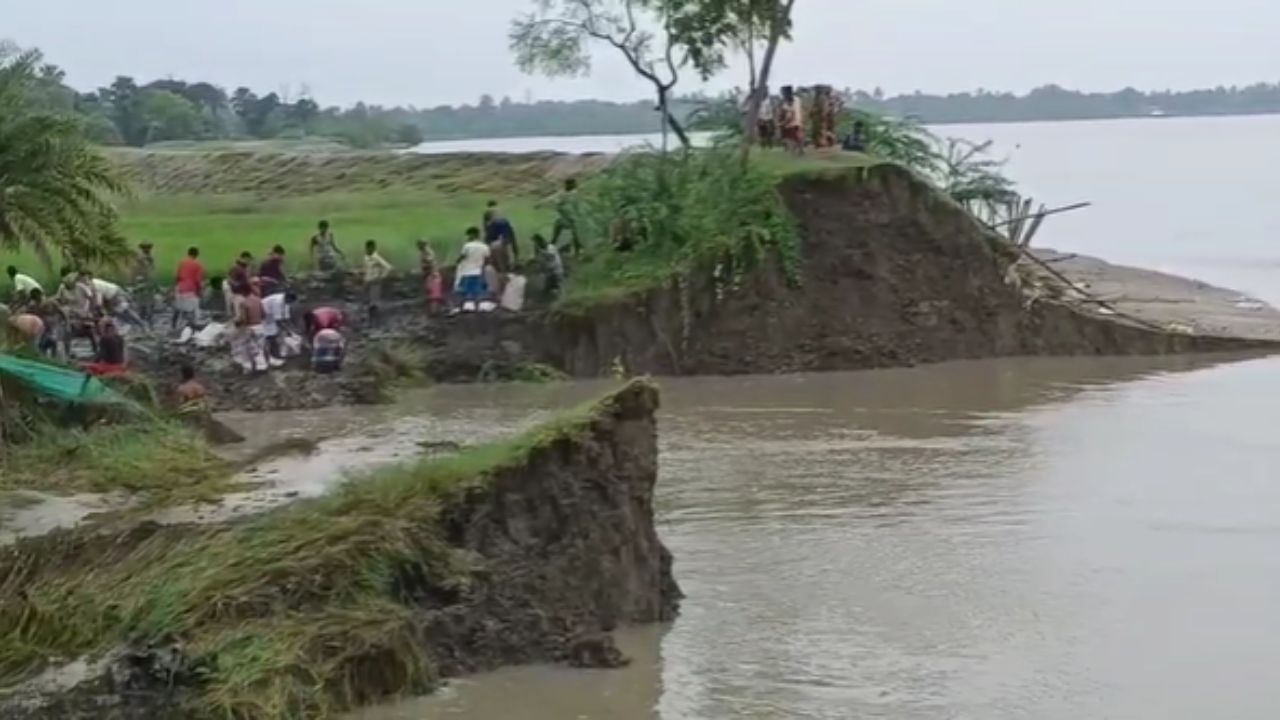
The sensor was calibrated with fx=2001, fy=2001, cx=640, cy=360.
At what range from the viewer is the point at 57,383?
1870cm

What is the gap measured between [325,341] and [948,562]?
42.9ft

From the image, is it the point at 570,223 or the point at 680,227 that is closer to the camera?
the point at 680,227

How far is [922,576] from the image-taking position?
1736 centimetres

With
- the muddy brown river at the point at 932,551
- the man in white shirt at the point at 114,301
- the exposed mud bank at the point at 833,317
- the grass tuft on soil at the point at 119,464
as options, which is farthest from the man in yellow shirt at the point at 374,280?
the grass tuft on soil at the point at 119,464

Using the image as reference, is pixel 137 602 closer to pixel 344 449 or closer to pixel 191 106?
pixel 344 449

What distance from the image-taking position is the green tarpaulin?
60.2ft

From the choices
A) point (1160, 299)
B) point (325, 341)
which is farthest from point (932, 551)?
point (1160, 299)

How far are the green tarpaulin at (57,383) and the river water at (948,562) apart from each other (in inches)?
216

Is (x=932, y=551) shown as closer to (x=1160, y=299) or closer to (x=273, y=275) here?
(x=273, y=275)

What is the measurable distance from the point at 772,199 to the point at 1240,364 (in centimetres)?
846

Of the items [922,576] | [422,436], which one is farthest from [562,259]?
[922,576]

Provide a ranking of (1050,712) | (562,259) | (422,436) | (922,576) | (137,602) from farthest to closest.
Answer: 1. (562,259)
2. (422,436)
3. (922,576)
4. (1050,712)
5. (137,602)

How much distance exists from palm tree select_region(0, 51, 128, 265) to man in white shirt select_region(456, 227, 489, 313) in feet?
44.1

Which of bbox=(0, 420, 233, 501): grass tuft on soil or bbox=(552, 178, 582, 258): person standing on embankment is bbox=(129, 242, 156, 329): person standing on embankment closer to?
bbox=(552, 178, 582, 258): person standing on embankment
